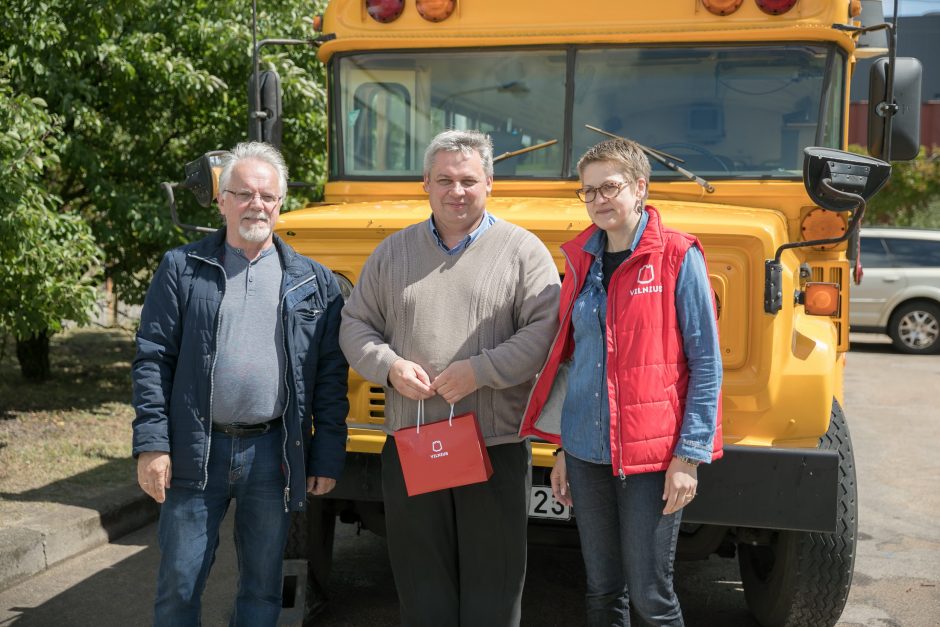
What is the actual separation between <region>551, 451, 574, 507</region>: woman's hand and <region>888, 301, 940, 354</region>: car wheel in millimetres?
12862

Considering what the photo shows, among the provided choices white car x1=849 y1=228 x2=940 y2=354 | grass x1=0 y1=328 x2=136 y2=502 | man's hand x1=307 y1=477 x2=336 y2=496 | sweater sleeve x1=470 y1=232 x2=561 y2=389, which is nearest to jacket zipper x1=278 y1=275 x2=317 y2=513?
man's hand x1=307 y1=477 x2=336 y2=496

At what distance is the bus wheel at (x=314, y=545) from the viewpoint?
4.09 m

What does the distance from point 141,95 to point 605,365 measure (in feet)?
20.5

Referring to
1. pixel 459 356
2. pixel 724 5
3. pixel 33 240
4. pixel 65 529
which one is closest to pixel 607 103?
pixel 724 5

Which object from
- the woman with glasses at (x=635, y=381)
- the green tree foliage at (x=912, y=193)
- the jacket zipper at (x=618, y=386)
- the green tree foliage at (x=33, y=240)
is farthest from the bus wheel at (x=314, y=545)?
the green tree foliage at (x=912, y=193)

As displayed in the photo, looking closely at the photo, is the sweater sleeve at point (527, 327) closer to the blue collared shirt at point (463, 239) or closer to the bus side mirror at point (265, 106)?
the blue collared shirt at point (463, 239)

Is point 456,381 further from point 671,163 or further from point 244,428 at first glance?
point 671,163

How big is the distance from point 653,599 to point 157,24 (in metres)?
6.50

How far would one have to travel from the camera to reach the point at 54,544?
4.90 metres

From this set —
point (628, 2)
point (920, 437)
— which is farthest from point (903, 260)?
point (628, 2)

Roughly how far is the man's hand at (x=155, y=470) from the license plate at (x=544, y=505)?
1306 millimetres

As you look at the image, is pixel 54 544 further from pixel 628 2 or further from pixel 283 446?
pixel 628 2

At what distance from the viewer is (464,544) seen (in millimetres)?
3084

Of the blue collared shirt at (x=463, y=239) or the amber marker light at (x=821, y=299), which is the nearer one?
the blue collared shirt at (x=463, y=239)
